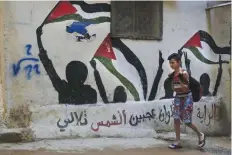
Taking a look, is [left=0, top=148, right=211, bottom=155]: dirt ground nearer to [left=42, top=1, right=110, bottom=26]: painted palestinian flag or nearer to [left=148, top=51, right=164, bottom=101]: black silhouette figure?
[left=148, top=51, right=164, bottom=101]: black silhouette figure

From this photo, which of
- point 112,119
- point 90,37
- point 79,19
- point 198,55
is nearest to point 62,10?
point 79,19

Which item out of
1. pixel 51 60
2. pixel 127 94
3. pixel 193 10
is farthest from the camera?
pixel 193 10

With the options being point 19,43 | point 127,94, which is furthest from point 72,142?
point 19,43

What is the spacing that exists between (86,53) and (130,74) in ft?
3.03

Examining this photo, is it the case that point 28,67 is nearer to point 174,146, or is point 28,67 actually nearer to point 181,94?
point 181,94

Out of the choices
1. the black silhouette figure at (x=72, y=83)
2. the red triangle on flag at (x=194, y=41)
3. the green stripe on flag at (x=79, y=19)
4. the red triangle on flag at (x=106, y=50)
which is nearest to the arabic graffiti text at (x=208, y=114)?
the red triangle on flag at (x=194, y=41)

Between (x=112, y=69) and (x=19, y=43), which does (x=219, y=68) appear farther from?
(x=19, y=43)

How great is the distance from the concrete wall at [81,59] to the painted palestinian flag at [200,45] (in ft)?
0.19

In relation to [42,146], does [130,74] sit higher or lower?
higher

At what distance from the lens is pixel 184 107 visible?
255 inches

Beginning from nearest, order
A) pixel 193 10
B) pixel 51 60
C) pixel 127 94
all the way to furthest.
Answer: pixel 51 60 → pixel 127 94 → pixel 193 10

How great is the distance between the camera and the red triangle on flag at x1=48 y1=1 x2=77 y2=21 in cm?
673

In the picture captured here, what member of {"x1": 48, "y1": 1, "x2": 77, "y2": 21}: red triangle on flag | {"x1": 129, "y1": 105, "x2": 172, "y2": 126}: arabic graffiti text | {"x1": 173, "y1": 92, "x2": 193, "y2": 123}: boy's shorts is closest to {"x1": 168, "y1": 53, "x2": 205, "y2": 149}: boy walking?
{"x1": 173, "y1": 92, "x2": 193, "y2": 123}: boy's shorts

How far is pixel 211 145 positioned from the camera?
7.02 meters
